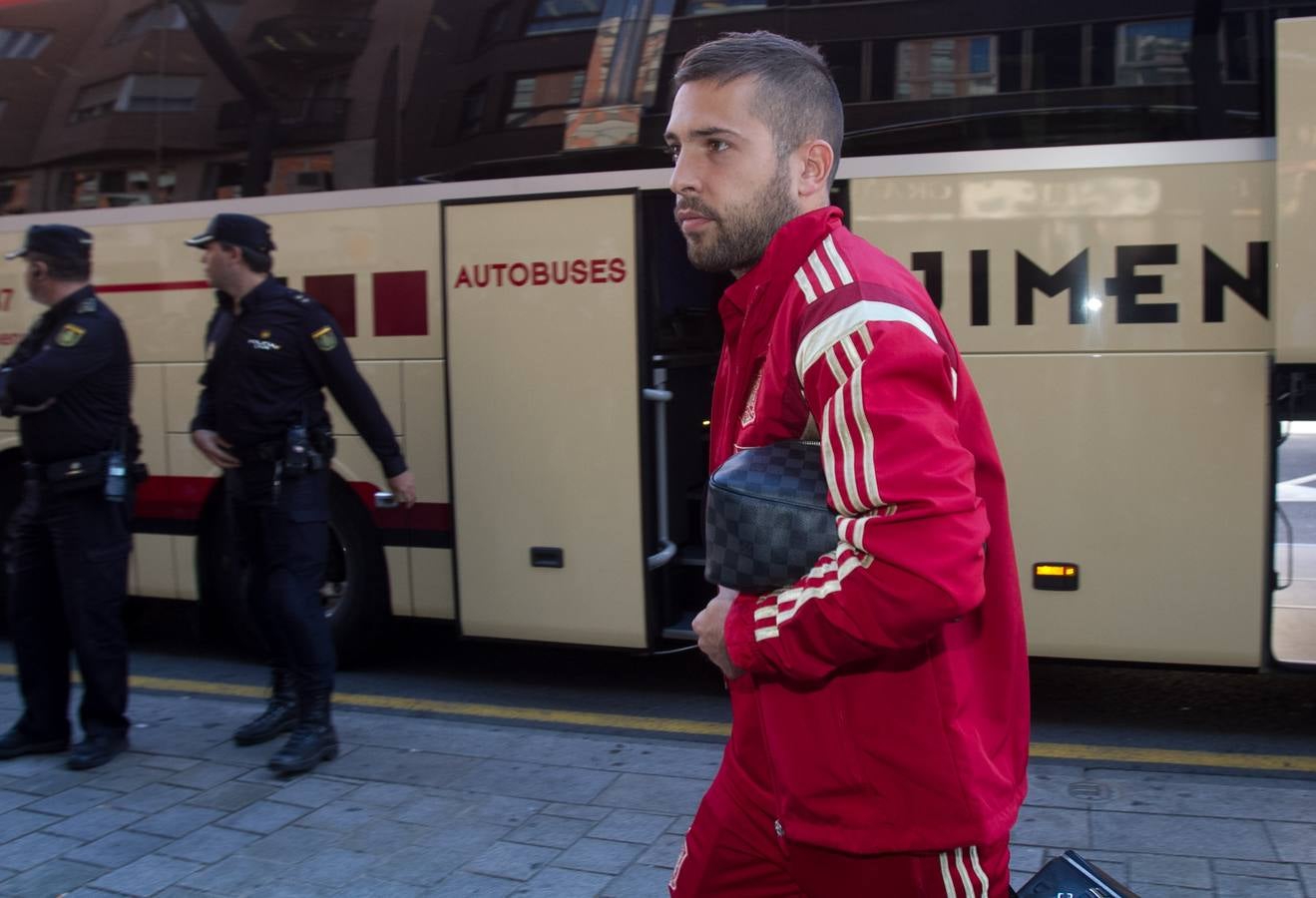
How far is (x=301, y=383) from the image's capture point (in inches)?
195

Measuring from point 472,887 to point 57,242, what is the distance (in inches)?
112

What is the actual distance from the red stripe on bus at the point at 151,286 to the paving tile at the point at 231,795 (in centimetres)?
262

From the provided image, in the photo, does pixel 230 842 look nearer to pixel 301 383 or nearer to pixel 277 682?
pixel 277 682

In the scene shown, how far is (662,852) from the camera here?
4.09 meters

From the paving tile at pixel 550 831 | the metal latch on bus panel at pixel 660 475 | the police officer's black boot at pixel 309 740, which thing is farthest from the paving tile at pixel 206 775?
the metal latch on bus panel at pixel 660 475

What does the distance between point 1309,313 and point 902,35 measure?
182cm

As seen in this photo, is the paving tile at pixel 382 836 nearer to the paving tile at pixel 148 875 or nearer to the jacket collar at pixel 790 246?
the paving tile at pixel 148 875

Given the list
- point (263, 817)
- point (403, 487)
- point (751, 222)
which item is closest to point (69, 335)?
point (403, 487)

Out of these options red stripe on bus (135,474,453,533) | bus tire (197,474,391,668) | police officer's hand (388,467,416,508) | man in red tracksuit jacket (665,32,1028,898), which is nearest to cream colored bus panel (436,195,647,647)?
red stripe on bus (135,474,453,533)

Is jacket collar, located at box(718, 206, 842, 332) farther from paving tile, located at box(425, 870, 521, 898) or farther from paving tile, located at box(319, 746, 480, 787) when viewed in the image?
paving tile, located at box(319, 746, 480, 787)

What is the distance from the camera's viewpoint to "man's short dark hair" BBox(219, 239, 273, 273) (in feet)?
16.0

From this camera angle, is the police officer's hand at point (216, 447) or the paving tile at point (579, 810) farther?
the police officer's hand at point (216, 447)

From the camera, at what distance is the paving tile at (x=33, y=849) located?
4.13 meters

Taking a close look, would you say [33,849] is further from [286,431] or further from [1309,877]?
[1309,877]
